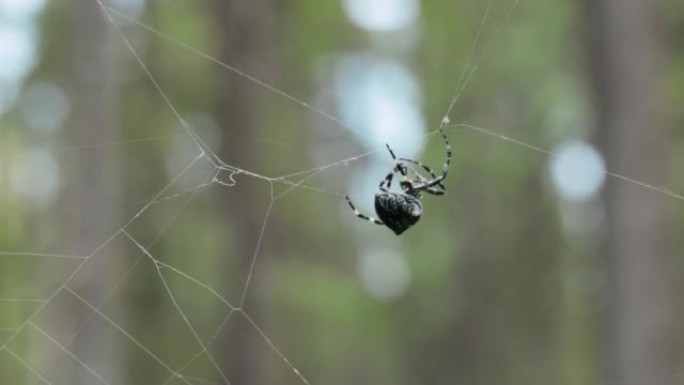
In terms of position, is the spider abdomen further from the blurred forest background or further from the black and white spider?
the blurred forest background

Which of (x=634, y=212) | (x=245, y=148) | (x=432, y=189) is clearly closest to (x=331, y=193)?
(x=432, y=189)

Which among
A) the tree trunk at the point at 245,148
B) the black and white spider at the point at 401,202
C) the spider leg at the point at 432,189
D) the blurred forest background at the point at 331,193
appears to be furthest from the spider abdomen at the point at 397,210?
the tree trunk at the point at 245,148

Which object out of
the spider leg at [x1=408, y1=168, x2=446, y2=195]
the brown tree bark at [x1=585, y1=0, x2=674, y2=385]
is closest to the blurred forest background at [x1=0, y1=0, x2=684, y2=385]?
the brown tree bark at [x1=585, y1=0, x2=674, y2=385]

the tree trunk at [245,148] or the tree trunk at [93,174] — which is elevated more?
the tree trunk at [245,148]

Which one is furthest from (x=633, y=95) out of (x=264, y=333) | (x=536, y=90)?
(x=536, y=90)

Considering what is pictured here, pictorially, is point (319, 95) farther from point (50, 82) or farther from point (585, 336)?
point (585, 336)

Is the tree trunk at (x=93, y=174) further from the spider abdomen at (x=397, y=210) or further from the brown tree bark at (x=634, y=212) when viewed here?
the spider abdomen at (x=397, y=210)
